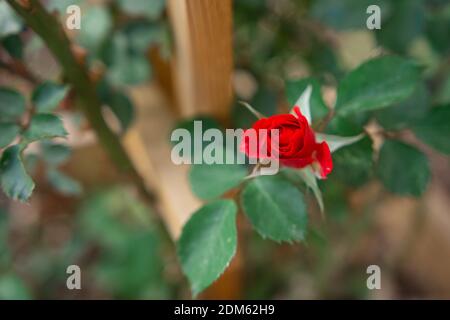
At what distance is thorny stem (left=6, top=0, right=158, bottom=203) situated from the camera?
456 millimetres

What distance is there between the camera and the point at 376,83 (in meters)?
0.46

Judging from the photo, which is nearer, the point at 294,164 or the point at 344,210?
the point at 294,164

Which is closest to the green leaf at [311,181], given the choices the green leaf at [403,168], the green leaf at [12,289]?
the green leaf at [403,168]

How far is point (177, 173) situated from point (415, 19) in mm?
350

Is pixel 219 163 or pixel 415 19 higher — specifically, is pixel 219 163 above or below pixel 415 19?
below

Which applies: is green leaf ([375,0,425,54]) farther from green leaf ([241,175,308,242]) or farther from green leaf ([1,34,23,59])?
green leaf ([1,34,23,59])

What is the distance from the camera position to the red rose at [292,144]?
363 mm

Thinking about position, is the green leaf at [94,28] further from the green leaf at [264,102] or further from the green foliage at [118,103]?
the green leaf at [264,102]

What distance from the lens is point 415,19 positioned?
599mm

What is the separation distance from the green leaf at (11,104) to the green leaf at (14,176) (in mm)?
53

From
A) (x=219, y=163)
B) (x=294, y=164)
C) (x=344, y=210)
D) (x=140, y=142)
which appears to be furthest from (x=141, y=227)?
(x=294, y=164)

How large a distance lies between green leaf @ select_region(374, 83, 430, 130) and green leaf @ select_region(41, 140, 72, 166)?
321 mm

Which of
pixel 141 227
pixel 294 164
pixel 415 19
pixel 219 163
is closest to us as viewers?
pixel 294 164
